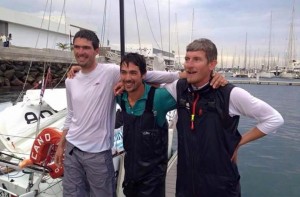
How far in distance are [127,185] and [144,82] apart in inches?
38.9

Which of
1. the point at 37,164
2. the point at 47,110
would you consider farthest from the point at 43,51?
the point at 37,164

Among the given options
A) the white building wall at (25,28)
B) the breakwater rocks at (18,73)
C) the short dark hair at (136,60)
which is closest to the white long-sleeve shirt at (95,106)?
the short dark hair at (136,60)

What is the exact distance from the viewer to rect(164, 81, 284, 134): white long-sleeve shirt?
8.34ft

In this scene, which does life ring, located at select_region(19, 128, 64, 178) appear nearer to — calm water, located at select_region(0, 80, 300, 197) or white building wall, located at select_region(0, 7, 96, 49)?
calm water, located at select_region(0, 80, 300, 197)

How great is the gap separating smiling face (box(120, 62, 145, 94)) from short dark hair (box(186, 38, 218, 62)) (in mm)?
574

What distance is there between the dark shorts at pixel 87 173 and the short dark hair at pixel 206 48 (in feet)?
4.47

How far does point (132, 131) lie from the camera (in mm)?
2990

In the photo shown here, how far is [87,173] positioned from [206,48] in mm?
1673

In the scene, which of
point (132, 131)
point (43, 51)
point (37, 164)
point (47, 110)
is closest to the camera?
point (132, 131)

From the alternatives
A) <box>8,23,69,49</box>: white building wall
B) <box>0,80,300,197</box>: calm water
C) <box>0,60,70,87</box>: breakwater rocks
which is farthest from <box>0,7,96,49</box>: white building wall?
<box>0,80,300,197</box>: calm water

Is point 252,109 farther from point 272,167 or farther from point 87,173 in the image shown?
point 272,167

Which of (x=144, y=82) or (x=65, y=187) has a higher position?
(x=144, y=82)

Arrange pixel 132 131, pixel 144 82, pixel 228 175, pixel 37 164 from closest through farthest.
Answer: pixel 228 175 < pixel 132 131 < pixel 144 82 < pixel 37 164

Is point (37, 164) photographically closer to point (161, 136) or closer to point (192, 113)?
point (161, 136)
